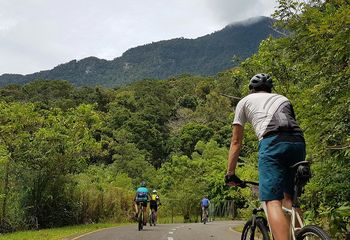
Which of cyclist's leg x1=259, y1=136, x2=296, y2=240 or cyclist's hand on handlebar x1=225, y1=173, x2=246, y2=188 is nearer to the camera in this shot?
cyclist's leg x1=259, y1=136, x2=296, y2=240

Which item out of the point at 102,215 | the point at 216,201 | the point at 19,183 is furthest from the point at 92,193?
the point at 216,201

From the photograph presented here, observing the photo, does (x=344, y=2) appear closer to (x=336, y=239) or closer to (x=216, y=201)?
(x=336, y=239)

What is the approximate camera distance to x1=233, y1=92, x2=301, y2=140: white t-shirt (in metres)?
4.00

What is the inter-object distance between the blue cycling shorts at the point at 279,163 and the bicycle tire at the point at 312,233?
353mm

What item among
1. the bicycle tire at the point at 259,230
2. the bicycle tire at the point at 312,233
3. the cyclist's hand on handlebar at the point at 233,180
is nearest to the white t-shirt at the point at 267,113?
the cyclist's hand on handlebar at the point at 233,180

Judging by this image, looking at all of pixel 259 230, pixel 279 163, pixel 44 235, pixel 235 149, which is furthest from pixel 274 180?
pixel 44 235

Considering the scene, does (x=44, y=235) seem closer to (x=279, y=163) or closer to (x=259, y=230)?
(x=259, y=230)

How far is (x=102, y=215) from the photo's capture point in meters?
25.3

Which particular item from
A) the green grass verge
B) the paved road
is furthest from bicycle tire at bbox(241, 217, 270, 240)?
the green grass verge

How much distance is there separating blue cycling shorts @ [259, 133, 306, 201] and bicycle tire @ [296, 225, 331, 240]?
1.16 ft

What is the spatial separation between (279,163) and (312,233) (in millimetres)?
641

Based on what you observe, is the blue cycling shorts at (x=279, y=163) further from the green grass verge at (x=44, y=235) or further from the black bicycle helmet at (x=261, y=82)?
the green grass verge at (x=44, y=235)

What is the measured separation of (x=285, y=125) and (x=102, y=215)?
22.4 metres

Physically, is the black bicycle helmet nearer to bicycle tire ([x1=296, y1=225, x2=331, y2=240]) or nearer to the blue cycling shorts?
the blue cycling shorts
